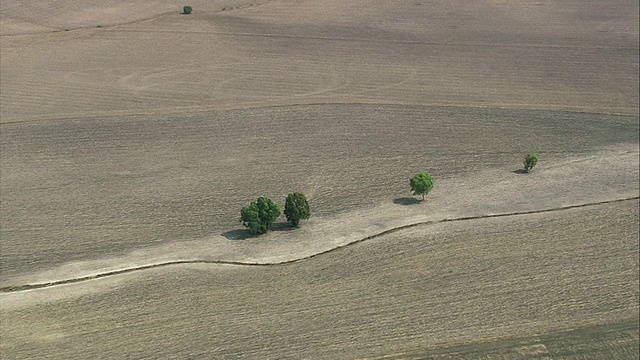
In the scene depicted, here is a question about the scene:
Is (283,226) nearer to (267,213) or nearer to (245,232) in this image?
(267,213)

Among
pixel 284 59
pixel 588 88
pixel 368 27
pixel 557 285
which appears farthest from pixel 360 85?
pixel 557 285

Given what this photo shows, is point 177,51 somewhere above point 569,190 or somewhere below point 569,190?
above

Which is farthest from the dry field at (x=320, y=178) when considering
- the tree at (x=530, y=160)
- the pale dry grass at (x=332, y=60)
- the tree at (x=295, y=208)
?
the tree at (x=295, y=208)

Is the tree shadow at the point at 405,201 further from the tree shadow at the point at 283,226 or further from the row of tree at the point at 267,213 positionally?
the tree shadow at the point at 283,226

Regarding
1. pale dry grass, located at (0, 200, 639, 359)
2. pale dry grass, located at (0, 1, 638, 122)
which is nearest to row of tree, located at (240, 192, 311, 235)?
pale dry grass, located at (0, 200, 639, 359)

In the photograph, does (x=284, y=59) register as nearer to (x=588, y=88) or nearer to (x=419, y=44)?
(x=419, y=44)

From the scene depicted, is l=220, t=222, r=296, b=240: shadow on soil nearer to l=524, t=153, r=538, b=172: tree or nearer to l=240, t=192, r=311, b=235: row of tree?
l=240, t=192, r=311, b=235: row of tree

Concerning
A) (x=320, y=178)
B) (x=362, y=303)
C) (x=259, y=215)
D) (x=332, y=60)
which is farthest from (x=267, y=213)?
(x=332, y=60)
